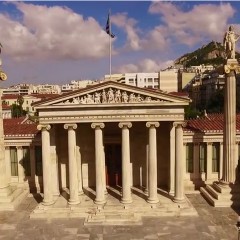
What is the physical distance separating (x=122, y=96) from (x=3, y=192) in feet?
38.1

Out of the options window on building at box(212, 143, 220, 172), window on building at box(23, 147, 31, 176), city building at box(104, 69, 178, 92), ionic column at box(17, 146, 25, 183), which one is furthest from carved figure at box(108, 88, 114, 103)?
city building at box(104, 69, 178, 92)

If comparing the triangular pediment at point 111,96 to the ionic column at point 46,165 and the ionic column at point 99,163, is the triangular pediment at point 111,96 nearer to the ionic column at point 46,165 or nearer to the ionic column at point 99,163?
the ionic column at point 99,163

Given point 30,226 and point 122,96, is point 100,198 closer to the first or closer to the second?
point 30,226

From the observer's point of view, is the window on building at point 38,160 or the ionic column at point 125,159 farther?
the window on building at point 38,160

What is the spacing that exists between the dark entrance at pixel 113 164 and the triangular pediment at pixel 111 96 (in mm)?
5205

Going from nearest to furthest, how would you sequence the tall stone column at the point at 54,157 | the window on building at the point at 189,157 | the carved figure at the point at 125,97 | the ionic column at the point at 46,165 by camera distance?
the carved figure at the point at 125,97 < the ionic column at the point at 46,165 < the tall stone column at the point at 54,157 < the window on building at the point at 189,157

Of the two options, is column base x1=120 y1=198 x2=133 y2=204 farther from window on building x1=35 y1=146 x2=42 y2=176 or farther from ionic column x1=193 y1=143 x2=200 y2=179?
window on building x1=35 y1=146 x2=42 y2=176

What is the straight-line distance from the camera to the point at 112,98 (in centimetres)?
2253

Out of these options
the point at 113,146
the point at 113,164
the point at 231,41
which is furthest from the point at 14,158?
the point at 231,41

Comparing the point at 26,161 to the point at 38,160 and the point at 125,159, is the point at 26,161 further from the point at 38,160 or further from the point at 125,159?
the point at 125,159

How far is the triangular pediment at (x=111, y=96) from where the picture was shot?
22.3 metres

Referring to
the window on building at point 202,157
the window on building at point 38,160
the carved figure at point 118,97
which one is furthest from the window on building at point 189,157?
the window on building at point 38,160

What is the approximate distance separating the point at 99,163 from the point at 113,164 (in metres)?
4.05

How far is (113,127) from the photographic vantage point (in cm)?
2597
